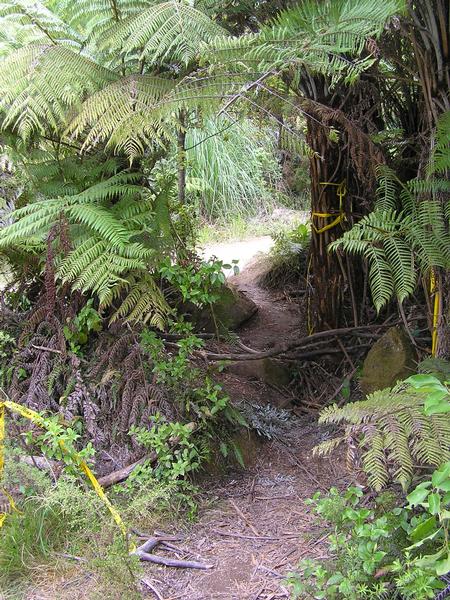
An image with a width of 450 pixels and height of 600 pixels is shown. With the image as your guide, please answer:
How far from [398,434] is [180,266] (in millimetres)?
1580

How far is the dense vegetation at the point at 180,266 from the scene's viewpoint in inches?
75.2

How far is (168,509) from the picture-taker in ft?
7.89

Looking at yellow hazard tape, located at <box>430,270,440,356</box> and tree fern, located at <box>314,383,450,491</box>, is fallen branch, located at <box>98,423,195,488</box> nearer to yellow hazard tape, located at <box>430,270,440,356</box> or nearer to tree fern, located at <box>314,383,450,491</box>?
tree fern, located at <box>314,383,450,491</box>

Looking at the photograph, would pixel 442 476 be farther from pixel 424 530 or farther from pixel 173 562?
pixel 173 562

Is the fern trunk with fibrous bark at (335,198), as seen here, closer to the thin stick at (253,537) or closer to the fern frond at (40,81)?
the fern frond at (40,81)

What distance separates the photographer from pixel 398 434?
173 cm

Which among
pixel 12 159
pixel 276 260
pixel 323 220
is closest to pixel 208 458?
pixel 323 220

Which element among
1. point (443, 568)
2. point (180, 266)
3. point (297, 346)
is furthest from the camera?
point (297, 346)

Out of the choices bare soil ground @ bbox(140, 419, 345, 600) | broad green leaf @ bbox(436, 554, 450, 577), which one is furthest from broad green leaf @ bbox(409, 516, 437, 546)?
bare soil ground @ bbox(140, 419, 345, 600)

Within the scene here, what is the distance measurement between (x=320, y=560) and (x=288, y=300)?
2.90 metres

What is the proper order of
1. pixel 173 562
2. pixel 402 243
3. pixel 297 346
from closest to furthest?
pixel 173 562, pixel 402 243, pixel 297 346

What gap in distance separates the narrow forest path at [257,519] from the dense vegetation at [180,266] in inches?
4.7

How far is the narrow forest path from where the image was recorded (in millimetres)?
2082

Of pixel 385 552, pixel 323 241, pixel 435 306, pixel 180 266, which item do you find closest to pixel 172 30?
pixel 180 266
